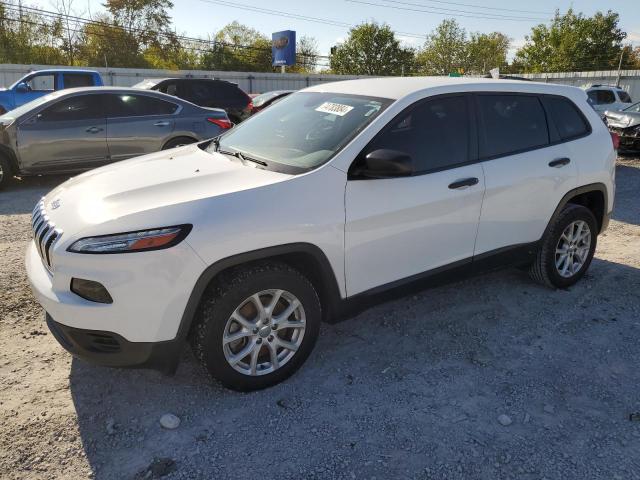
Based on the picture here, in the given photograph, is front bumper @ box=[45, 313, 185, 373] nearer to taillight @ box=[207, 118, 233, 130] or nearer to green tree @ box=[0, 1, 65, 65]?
taillight @ box=[207, 118, 233, 130]

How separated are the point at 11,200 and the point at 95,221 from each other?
5706mm

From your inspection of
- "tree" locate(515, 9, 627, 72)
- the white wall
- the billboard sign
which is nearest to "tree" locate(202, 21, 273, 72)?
the billboard sign

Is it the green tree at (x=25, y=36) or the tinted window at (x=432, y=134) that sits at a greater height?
the green tree at (x=25, y=36)

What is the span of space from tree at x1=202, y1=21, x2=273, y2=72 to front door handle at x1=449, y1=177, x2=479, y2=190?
1817 inches

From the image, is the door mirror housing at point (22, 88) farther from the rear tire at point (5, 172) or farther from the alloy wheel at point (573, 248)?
the alloy wheel at point (573, 248)

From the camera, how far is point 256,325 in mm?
2818

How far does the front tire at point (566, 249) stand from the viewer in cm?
421

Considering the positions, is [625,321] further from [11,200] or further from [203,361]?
[11,200]

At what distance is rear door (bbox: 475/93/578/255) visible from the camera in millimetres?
3652

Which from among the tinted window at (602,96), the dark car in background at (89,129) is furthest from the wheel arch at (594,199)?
the tinted window at (602,96)

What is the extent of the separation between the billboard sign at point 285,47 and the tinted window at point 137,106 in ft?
107

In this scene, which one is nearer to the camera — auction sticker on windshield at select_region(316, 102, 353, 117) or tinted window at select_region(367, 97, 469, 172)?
tinted window at select_region(367, 97, 469, 172)

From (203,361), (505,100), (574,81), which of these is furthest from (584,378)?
(574,81)

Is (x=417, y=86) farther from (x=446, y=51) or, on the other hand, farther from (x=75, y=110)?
(x=446, y=51)
